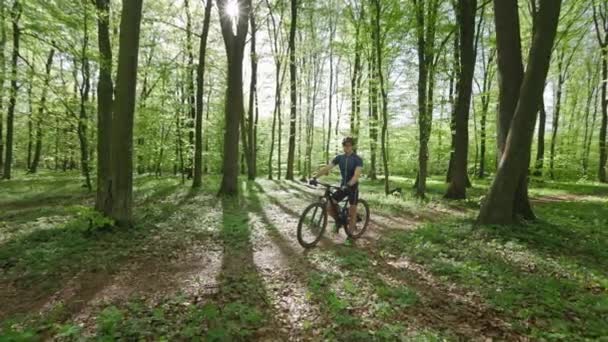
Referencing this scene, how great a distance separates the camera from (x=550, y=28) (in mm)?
6094

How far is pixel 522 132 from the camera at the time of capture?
6395 millimetres

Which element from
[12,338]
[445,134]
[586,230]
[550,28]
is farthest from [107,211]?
[445,134]

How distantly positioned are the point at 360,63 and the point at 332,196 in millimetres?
19579

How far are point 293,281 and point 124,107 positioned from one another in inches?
200

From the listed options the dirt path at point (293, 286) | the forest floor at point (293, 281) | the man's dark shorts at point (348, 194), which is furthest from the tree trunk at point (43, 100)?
the man's dark shorts at point (348, 194)

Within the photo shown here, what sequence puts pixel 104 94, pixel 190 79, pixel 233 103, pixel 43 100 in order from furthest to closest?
pixel 190 79 < pixel 233 103 < pixel 43 100 < pixel 104 94

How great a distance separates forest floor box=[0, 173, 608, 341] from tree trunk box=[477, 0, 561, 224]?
0.52 meters

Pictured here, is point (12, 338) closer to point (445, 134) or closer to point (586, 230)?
point (586, 230)

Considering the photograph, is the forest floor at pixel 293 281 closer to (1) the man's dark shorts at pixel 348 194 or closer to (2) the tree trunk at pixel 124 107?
(2) the tree trunk at pixel 124 107

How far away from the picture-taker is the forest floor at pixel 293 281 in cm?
328

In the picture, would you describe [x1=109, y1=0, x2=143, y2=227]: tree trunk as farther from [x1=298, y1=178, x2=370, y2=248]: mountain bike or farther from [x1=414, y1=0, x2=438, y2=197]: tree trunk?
[x1=414, y1=0, x2=438, y2=197]: tree trunk

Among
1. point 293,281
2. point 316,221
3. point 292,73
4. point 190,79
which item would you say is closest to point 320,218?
point 316,221

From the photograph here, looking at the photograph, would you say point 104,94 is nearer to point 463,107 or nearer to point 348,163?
point 348,163

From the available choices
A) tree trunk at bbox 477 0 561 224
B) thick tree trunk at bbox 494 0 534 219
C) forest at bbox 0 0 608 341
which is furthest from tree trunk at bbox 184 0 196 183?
tree trunk at bbox 477 0 561 224
